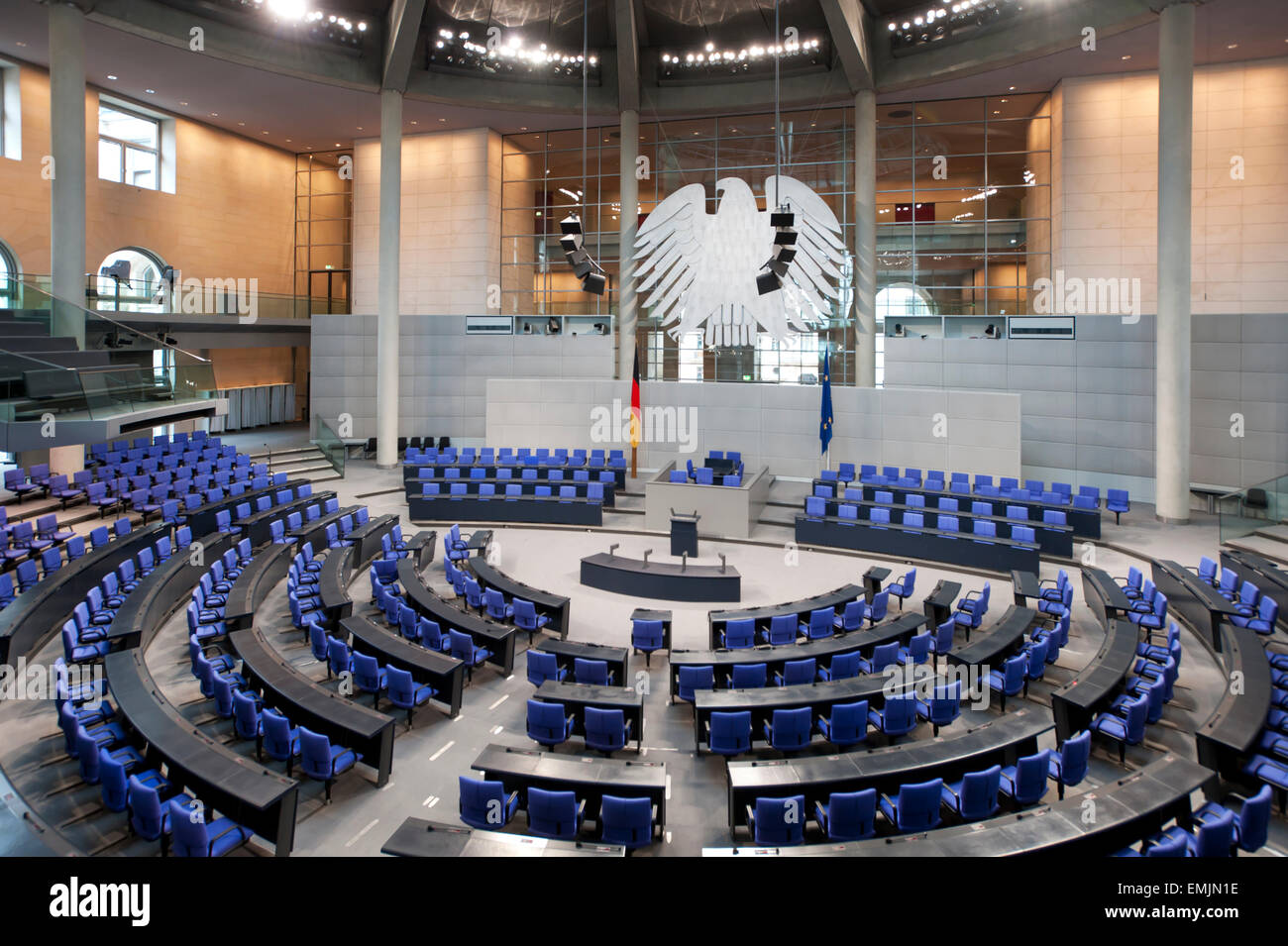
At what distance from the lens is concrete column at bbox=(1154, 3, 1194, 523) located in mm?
15961

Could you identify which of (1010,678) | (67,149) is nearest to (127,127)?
(67,149)

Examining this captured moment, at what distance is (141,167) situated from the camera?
23.7 m

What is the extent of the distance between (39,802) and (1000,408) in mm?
19472

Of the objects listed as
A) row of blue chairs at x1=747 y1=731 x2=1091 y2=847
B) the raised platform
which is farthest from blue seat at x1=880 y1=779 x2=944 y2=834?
the raised platform

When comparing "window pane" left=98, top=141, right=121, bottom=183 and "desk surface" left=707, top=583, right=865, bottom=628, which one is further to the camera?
"window pane" left=98, top=141, right=121, bottom=183

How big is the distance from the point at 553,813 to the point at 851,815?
2310 mm

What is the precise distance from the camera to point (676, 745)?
7934 millimetres

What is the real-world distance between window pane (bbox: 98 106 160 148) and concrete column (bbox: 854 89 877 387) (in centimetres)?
2150

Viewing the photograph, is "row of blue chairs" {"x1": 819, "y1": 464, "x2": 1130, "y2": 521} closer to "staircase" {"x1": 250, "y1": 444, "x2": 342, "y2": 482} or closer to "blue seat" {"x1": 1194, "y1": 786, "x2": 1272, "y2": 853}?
"blue seat" {"x1": 1194, "y1": 786, "x2": 1272, "y2": 853}

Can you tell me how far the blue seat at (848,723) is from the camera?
7.44 meters

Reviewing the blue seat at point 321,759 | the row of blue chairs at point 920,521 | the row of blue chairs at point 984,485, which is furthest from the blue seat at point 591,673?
the row of blue chairs at point 984,485

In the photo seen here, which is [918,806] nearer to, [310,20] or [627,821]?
[627,821]
